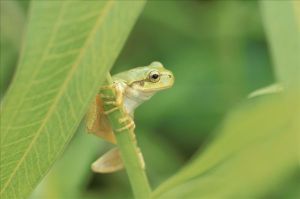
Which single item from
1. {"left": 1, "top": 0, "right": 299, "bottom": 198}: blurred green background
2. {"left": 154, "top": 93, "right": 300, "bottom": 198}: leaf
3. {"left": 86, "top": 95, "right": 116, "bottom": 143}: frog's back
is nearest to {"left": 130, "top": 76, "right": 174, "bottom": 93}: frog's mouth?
{"left": 86, "top": 95, "right": 116, "bottom": 143}: frog's back

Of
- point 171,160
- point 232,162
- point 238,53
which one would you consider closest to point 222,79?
point 238,53

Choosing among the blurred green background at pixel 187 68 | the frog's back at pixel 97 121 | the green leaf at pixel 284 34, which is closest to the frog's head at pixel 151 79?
the frog's back at pixel 97 121

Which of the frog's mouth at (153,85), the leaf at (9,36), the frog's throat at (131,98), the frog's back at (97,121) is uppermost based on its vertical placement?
the leaf at (9,36)

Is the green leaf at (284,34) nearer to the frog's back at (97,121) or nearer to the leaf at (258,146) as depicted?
the leaf at (258,146)

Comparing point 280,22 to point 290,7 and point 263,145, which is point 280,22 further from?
point 263,145

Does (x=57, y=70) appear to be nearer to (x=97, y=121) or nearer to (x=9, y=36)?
(x=97, y=121)

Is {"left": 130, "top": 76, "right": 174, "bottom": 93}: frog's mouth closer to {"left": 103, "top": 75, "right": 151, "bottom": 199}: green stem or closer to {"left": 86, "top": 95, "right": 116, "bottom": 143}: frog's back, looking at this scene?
{"left": 86, "top": 95, "right": 116, "bottom": 143}: frog's back
